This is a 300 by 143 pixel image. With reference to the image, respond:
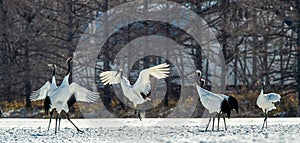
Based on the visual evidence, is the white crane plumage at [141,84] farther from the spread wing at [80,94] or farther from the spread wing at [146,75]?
the spread wing at [80,94]

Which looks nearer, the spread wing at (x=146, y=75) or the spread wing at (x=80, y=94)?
the spread wing at (x=80, y=94)

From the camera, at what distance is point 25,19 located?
2262 cm

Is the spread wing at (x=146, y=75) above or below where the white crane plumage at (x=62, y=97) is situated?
above

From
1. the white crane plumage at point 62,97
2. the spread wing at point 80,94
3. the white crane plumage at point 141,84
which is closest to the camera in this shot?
the white crane plumage at point 62,97

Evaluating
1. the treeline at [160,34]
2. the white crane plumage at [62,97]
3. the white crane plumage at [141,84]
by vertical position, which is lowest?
the white crane plumage at [62,97]

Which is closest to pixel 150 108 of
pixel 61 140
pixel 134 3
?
pixel 134 3

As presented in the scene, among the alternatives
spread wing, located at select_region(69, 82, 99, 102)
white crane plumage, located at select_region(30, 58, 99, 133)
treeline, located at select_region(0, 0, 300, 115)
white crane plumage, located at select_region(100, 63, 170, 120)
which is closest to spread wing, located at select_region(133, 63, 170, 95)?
white crane plumage, located at select_region(100, 63, 170, 120)

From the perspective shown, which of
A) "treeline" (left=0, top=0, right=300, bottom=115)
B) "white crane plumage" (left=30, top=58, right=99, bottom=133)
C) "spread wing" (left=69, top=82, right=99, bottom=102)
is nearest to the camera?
"white crane plumage" (left=30, top=58, right=99, bottom=133)

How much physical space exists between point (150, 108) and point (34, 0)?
619cm

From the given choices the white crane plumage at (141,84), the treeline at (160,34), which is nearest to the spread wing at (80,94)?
the white crane plumage at (141,84)

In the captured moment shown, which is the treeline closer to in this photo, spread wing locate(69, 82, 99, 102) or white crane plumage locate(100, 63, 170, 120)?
white crane plumage locate(100, 63, 170, 120)

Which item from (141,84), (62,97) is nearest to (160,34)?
(141,84)

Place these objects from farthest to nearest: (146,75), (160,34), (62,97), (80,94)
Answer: (160,34), (146,75), (80,94), (62,97)

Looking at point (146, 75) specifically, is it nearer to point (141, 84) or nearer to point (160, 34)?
point (141, 84)
